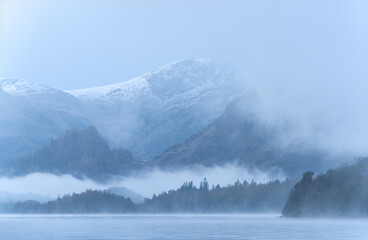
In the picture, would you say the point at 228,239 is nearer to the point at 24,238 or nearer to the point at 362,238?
the point at 362,238

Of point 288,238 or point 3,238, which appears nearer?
point 288,238

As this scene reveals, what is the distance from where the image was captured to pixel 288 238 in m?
133

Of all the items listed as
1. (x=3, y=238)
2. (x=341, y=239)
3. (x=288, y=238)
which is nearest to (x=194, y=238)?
(x=288, y=238)

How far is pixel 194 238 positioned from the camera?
450 ft

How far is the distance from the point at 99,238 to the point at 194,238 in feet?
62.6

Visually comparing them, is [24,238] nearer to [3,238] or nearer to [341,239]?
[3,238]

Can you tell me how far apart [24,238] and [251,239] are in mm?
46263

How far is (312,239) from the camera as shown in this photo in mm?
128250

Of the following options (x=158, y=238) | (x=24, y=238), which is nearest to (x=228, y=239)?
(x=158, y=238)

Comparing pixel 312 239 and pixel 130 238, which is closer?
pixel 312 239

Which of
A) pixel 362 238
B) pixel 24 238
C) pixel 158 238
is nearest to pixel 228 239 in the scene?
pixel 158 238

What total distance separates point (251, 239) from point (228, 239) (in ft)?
15.1

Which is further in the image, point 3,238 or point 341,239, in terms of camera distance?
point 3,238

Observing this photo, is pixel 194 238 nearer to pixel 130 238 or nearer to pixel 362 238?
pixel 130 238
